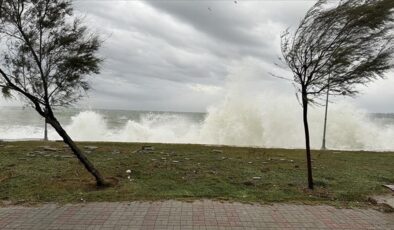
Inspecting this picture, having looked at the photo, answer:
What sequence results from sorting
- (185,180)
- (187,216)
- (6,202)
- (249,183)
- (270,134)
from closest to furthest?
(187,216)
(6,202)
(249,183)
(185,180)
(270,134)

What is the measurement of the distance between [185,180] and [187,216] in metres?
2.95

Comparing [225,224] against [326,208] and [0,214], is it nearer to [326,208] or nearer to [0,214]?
[326,208]

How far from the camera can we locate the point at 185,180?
30.3ft

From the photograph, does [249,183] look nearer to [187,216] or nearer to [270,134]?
[187,216]

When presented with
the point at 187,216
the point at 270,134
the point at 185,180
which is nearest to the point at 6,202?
the point at 187,216

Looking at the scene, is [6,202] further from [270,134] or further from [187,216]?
[270,134]

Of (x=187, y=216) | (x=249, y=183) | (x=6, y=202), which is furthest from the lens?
(x=249, y=183)

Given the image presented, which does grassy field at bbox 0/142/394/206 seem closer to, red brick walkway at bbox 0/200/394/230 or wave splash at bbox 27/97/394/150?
red brick walkway at bbox 0/200/394/230

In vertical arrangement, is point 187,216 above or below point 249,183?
below

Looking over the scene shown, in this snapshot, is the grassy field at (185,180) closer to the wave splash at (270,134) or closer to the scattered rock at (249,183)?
the scattered rock at (249,183)

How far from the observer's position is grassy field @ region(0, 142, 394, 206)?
25.1 feet

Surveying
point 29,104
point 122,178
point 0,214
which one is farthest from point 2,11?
point 122,178

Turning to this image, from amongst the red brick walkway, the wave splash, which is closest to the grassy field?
the red brick walkway

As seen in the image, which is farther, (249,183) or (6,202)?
(249,183)
